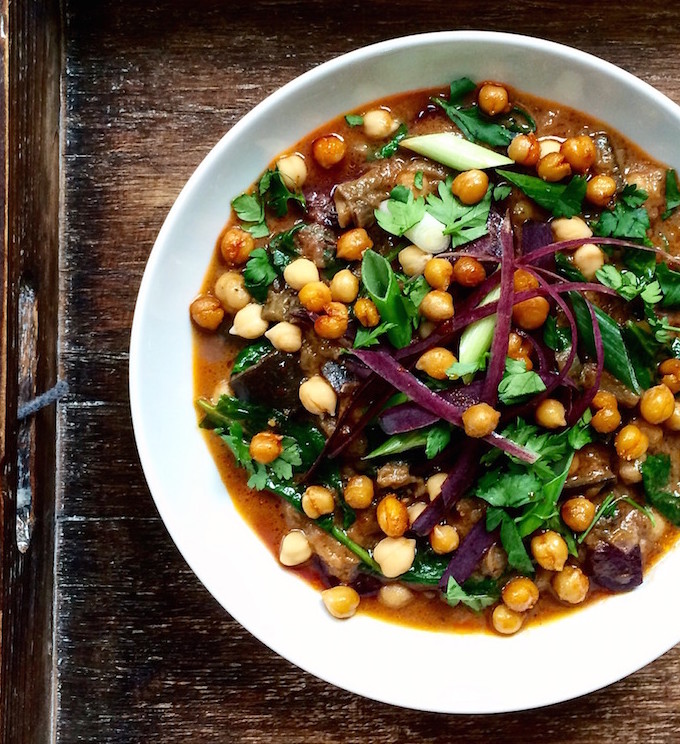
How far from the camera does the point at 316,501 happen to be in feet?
10.5

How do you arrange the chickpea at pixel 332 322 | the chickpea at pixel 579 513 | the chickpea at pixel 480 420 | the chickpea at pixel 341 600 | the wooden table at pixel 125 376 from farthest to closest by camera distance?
the wooden table at pixel 125 376 < the chickpea at pixel 341 600 < the chickpea at pixel 579 513 < the chickpea at pixel 332 322 < the chickpea at pixel 480 420

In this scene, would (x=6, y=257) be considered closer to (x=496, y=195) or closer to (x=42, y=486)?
(x=42, y=486)

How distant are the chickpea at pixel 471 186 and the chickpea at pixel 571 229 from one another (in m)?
0.33

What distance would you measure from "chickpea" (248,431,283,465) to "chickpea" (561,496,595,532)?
1.22m

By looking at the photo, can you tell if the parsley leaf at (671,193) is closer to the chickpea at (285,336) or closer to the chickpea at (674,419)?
the chickpea at (674,419)

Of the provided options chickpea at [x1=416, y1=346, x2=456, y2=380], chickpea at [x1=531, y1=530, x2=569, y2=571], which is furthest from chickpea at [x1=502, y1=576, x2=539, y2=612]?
chickpea at [x1=416, y1=346, x2=456, y2=380]

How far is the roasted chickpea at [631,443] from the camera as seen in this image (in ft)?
10.3

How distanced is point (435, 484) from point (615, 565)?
839 mm

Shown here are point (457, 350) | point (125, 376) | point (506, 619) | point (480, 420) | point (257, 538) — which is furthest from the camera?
point (125, 376)

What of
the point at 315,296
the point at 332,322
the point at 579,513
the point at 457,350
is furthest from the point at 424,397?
the point at 579,513

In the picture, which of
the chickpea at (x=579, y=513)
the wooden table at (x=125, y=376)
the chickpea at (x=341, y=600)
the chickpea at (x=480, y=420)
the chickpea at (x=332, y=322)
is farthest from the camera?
the wooden table at (x=125, y=376)

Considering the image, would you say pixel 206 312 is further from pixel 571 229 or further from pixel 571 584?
pixel 571 584

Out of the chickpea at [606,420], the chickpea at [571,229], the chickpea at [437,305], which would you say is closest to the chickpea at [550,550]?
the chickpea at [606,420]

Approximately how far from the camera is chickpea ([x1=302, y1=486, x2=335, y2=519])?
10.5ft
